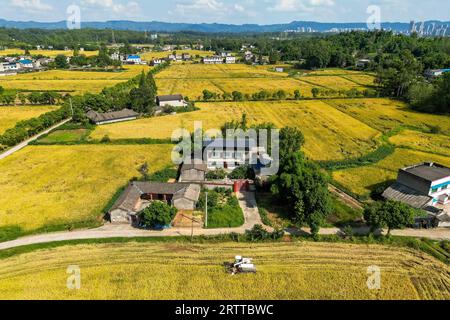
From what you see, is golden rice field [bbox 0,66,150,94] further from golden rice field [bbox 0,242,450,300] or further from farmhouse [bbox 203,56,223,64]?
golden rice field [bbox 0,242,450,300]

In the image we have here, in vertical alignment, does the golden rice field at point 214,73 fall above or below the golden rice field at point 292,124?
above

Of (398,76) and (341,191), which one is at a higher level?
(398,76)

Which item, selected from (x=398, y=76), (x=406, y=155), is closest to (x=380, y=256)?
(x=406, y=155)

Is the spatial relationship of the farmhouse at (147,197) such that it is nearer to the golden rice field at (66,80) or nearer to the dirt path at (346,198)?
the dirt path at (346,198)

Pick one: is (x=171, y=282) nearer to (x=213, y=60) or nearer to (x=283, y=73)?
(x=283, y=73)

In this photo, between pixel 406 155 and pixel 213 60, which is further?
pixel 213 60

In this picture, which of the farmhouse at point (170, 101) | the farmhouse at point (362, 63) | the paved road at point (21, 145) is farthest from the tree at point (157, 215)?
the farmhouse at point (362, 63)

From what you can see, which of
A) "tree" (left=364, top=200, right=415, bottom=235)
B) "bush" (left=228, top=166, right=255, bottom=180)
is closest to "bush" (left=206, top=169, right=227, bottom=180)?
"bush" (left=228, top=166, right=255, bottom=180)
